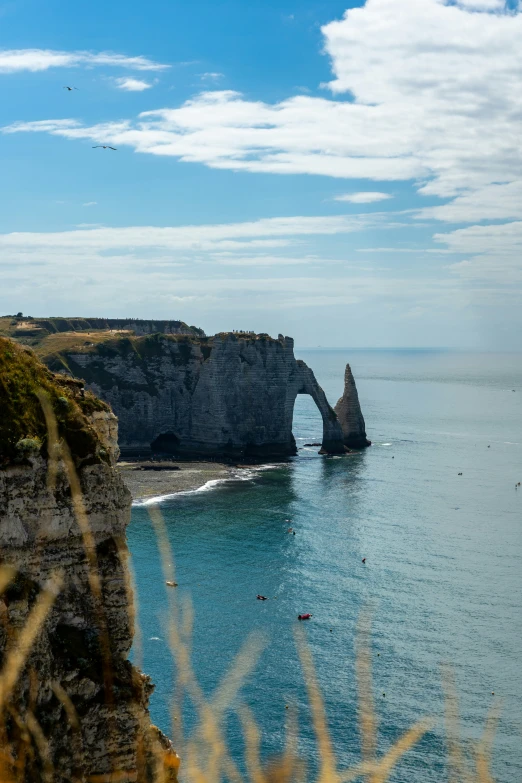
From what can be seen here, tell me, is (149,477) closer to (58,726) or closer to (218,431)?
(218,431)

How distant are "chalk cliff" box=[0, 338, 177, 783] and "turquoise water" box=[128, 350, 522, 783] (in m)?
28.8

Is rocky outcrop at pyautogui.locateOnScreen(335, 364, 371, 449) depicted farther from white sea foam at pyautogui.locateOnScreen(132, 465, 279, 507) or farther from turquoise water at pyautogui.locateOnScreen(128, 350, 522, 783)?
white sea foam at pyautogui.locateOnScreen(132, 465, 279, 507)

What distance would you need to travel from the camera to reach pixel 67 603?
15.5 metres

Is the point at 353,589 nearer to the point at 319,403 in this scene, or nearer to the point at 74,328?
the point at 319,403

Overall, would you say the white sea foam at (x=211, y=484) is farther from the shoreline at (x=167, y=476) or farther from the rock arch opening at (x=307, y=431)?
the rock arch opening at (x=307, y=431)

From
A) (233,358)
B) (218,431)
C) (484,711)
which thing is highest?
(233,358)

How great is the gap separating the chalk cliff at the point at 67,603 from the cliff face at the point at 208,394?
4479 inches

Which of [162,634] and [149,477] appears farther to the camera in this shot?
[149,477]

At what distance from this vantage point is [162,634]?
5622cm

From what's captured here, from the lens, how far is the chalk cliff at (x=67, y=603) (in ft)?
47.2

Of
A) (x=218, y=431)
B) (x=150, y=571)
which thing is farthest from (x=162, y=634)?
(x=218, y=431)

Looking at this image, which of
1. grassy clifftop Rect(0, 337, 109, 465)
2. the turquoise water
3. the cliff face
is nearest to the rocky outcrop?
the cliff face

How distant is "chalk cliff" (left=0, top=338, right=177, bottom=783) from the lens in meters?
14.4

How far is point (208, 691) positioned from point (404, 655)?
44.9 feet
